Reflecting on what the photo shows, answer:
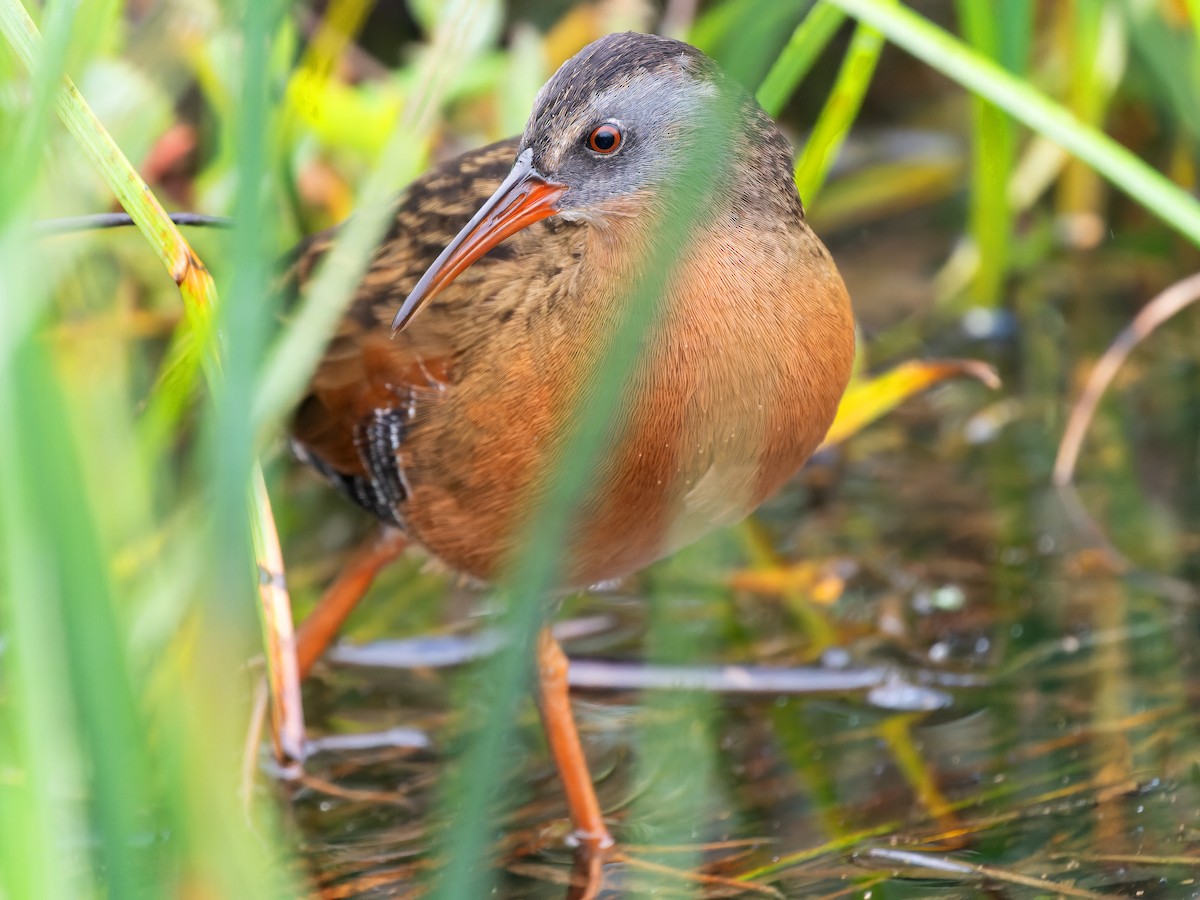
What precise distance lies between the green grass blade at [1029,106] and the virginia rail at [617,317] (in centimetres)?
35

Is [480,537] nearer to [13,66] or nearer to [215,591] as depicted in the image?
[13,66]

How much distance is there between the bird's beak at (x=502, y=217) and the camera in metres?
2.12

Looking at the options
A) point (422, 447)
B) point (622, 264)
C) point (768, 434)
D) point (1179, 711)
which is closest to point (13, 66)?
point (422, 447)

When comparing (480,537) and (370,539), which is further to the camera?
(370,539)

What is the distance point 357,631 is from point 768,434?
1334 millimetres

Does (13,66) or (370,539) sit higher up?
(13,66)

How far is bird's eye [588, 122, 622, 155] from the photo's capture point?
2.11 metres

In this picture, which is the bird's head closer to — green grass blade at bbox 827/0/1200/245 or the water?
green grass blade at bbox 827/0/1200/245

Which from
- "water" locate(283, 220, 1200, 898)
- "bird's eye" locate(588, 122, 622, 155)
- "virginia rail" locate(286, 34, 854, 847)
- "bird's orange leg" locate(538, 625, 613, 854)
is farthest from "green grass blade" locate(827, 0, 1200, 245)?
"bird's orange leg" locate(538, 625, 613, 854)

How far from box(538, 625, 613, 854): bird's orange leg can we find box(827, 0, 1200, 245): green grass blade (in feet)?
3.70

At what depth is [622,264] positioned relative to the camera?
2.14 m

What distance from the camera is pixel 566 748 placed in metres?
2.58

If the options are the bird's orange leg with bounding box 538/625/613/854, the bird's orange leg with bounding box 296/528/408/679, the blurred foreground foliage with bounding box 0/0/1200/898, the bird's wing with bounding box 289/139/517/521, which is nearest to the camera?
the blurred foreground foliage with bounding box 0/0/1200/898

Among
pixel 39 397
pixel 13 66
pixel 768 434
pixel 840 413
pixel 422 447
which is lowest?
pixel 39 397
